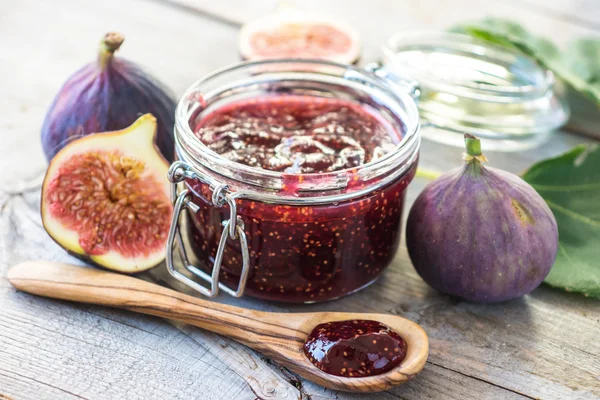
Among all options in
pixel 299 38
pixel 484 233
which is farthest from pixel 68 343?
pixel 299 38

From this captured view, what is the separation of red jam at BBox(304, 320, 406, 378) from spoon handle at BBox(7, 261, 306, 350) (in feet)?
0.27

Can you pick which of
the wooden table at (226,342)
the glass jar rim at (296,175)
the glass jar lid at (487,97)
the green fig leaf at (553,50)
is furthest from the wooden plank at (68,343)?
the green fig leaf at (553,50)

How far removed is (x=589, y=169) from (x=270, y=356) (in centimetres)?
100

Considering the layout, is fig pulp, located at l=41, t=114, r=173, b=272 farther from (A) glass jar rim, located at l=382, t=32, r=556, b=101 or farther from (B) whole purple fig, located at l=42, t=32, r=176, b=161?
(A) glass jar rim, located at l=382, t=32, r=556, b=101

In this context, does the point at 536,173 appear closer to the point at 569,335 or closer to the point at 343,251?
the point at 569,335

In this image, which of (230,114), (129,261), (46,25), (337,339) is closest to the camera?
(337,339)

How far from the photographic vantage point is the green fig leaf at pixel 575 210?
5.58ft

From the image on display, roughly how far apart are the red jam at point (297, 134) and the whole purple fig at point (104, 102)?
187mm

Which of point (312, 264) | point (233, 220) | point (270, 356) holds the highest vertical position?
point (233, 220)

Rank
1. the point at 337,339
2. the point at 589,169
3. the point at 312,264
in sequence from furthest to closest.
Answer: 1. the point at 589,169
2. the point at 312,264
3. the point at 337,339

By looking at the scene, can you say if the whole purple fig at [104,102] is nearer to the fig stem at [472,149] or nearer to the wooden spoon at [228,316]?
the wooden spoon at [228,316]

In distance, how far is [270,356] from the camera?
1.48 m

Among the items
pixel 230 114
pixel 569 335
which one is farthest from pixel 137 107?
pixel 569 335

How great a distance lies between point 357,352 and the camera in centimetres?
140
